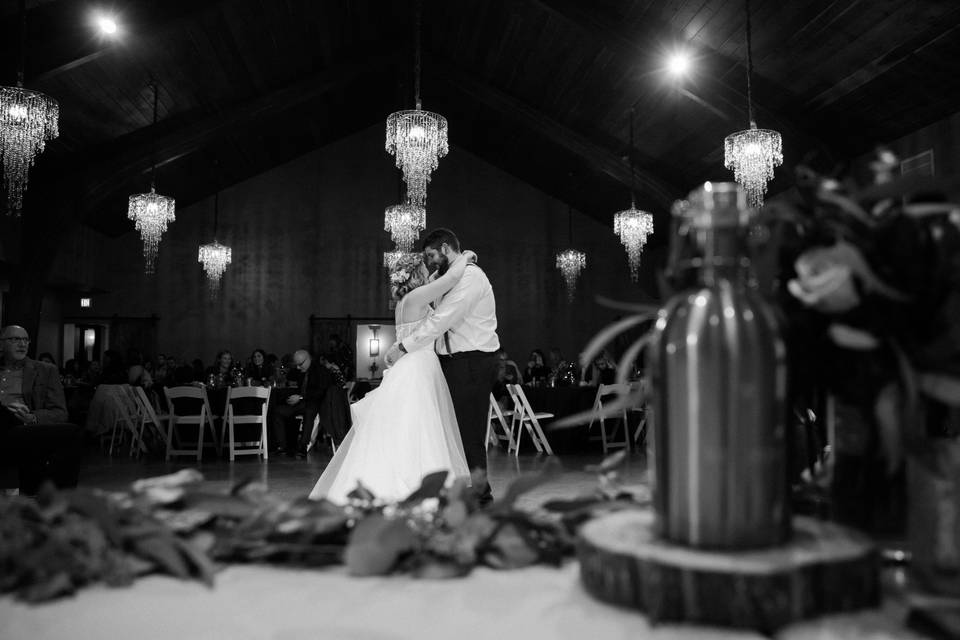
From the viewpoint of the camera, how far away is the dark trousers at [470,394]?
3.49 m

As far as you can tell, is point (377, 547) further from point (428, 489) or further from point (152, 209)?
point (152, 209)

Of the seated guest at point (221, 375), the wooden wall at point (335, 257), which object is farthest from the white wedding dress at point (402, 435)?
the wooden wall at point (335, 257)

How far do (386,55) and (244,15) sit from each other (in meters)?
2.50

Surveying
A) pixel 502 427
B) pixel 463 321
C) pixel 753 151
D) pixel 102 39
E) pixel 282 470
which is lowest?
pixel 282 470

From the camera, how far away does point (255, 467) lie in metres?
6.79

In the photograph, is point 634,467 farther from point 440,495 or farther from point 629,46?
point 440,495

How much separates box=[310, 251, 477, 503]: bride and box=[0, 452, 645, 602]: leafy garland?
229 cm

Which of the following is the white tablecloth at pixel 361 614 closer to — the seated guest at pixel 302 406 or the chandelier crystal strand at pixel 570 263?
the seated guest at pixel 302 406

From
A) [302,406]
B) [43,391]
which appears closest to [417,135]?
[302,406]

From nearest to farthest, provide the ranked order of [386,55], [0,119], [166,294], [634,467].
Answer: [0,119] < [634,467] < [386,55] < [166,294]

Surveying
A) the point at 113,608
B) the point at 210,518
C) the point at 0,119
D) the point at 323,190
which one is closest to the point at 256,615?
the point at 113,608

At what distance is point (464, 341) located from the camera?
3541 mm

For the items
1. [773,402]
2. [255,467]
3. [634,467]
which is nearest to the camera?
[773,402]

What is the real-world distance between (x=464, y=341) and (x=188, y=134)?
25.9 ft
